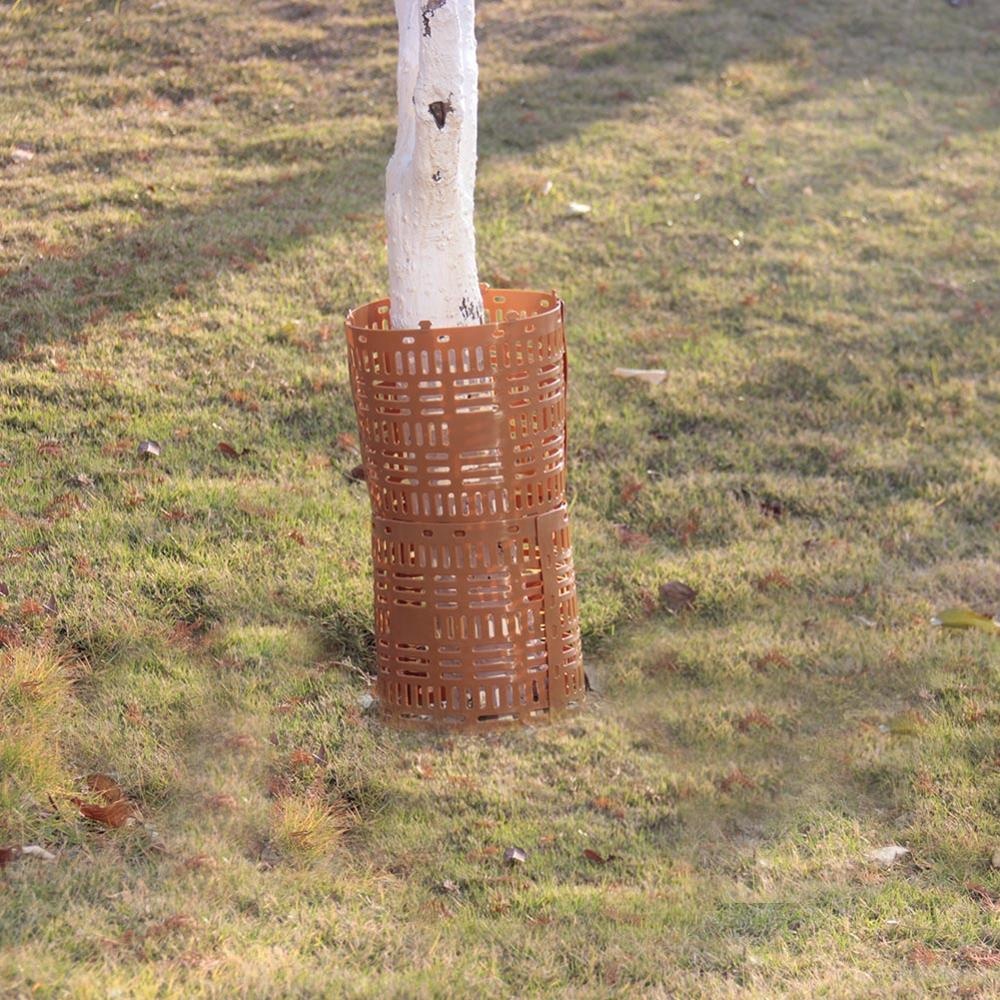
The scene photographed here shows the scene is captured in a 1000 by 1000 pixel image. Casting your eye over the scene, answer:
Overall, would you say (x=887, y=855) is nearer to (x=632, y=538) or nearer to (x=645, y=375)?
(x=632, y=538)

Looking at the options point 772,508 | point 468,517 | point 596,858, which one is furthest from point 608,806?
point 772,508

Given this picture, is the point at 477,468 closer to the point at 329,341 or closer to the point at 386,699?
the point at 386,699

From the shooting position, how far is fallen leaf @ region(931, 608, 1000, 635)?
5.23 metres

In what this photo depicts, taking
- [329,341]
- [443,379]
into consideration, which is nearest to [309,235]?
[329,341]

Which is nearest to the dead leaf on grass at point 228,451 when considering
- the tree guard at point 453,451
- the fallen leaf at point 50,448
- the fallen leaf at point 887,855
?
the fallen leaf at point 50,448

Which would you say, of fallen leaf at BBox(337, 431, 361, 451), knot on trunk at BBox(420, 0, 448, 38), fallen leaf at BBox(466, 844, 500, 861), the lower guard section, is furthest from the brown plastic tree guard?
fallen leaf at BBox(337, 431, 361, 451)

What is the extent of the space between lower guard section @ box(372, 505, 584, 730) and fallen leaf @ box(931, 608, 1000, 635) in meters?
1.64

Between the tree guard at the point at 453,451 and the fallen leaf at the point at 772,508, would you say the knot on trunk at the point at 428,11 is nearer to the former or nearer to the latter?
the tree guard at the point at 453,451

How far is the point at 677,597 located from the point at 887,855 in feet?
5.34

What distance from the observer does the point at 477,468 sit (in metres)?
4.21

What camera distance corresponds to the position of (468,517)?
13.9ft

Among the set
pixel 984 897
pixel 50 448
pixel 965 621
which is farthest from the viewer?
pixel 50 448

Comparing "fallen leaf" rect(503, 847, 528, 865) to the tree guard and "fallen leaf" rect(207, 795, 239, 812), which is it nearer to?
the tree guard

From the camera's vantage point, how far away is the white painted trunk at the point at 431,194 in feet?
13.8
